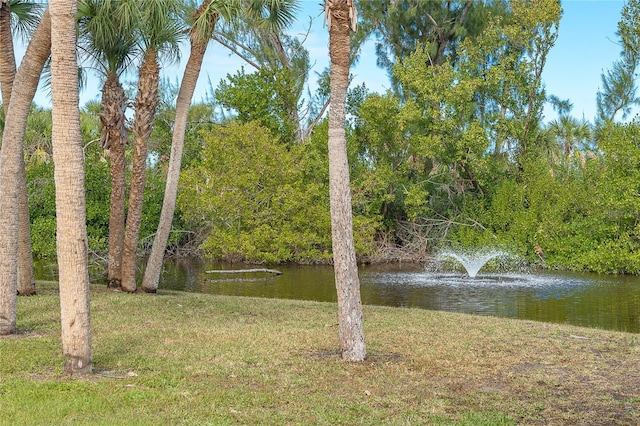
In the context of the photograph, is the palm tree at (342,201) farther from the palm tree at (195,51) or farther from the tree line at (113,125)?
the palm tree at (195,51)

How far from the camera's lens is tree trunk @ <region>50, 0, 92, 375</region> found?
8430 mm

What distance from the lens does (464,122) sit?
3478 centimetres

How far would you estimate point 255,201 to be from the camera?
31.2m

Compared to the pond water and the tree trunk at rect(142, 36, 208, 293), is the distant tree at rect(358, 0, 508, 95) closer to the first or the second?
the pond water

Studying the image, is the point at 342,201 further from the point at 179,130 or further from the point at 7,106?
the point at 179,130

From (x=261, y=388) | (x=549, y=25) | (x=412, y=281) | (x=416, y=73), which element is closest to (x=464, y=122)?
(x=416, y=73)

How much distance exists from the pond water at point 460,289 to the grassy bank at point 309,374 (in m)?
5.35

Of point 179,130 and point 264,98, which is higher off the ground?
point 264,98

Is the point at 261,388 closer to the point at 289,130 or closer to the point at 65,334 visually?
the point at 65,334

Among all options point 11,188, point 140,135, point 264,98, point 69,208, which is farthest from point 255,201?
point 69,208

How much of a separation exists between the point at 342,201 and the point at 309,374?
218 cm

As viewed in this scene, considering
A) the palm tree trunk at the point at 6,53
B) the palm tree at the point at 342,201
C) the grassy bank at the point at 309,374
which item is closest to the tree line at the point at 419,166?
the palm tree trunk at the point at 6,53

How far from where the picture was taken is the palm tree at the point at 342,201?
925cm

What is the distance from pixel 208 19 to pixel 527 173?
Answer: 2354cm
